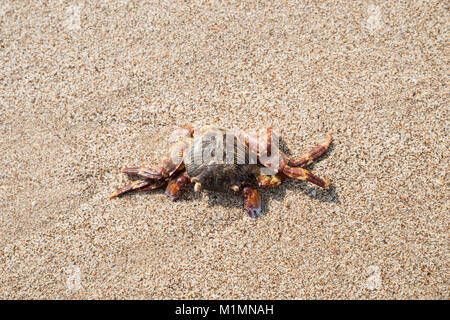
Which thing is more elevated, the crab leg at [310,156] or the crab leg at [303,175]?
the crab leg at [310,156]

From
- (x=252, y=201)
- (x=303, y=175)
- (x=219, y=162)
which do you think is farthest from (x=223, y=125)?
(x=303, y=175)

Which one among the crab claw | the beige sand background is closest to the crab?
the crab claw

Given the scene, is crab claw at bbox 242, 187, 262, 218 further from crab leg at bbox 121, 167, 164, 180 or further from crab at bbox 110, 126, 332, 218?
crab leg at bbox 121, 167, 164, 180

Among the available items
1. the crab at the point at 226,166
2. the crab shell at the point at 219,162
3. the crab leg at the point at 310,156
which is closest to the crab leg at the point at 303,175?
the crab at the point at 226,166

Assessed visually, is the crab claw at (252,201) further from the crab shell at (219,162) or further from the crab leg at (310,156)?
the crab leg at (310,156)

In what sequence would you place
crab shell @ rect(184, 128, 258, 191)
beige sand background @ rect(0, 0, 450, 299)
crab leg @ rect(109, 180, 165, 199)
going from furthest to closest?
crab leg @ rect(109, 180, 165, 199)
beige sand background @ rect(0, 0, 450, 299)
crab shell @ rect(184, 128, 258, 191)

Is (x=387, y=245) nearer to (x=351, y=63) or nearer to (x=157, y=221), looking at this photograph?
(x=351, y=63)
